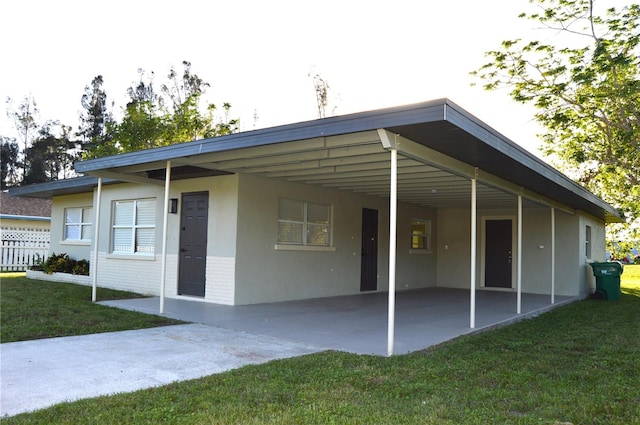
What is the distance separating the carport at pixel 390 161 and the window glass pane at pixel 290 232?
970 mm

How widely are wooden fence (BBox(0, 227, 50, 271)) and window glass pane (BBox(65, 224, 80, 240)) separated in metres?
3.69

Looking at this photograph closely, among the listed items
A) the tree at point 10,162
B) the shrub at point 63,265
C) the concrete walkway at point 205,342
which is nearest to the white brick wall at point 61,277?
the shrub at point 63,265

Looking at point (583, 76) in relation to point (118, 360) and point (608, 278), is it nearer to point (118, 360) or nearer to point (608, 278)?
point (608, 278)

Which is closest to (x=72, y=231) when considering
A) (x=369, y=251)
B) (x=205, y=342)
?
(x=369, y=251)

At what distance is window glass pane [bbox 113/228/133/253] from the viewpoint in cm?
1172

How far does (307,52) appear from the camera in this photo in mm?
23391

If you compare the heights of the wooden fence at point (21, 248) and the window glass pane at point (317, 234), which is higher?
the window glass pane at point (317, 234)

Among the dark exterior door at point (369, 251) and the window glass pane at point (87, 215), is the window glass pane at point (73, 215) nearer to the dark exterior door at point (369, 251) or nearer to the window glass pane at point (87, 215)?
the window glass pane at point (87, 215)

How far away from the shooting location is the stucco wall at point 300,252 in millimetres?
9656

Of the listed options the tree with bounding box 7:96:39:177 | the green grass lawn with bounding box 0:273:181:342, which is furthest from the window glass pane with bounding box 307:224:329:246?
the tree with bounding box 7:96:39:177

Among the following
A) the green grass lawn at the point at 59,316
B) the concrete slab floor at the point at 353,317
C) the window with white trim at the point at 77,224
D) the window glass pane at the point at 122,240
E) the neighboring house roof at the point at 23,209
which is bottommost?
the concrete slab floor at the point at 353,317

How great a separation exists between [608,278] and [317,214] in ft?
26.9

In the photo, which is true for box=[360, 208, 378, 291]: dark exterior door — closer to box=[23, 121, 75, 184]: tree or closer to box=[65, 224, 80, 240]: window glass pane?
box=[65, 224, 80, 240]: window glass pane

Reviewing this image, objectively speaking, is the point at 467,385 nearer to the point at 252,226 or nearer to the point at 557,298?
the point at 252,226
